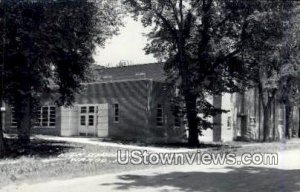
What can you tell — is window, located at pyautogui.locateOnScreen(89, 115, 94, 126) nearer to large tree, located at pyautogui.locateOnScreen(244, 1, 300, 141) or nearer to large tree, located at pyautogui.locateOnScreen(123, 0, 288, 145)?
large tree, located at pyautogui.locateOnScreen(123, 0, 288, 145)

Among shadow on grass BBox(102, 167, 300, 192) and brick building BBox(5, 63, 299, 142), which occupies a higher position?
brick building BBox(5, 63, 299, 142)

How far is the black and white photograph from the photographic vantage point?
15.3 m

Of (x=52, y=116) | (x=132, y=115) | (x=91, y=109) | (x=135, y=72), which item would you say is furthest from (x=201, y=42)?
(x=135, y=72)

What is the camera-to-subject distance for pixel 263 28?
28.0 meters

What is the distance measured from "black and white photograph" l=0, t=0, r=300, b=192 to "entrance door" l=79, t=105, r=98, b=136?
0.11 meters

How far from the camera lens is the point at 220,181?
1357 centimetres

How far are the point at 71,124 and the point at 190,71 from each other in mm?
12874

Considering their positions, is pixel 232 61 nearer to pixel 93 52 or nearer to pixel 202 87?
pixel 202 87

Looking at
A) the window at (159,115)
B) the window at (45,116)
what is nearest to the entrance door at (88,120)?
the window at (45,116)

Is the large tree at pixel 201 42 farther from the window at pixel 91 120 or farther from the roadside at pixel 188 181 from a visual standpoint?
the roadside at pixel 188 181

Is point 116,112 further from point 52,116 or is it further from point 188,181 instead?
point 188,181

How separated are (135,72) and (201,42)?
1765 cm

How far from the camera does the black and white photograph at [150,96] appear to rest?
604 inches

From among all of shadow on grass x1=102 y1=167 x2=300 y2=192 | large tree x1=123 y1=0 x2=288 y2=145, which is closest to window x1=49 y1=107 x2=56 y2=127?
large tree x1=123 y1=0 x2=288 y2=145
